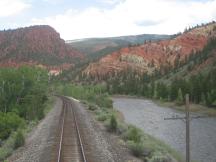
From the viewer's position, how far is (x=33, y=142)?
1305 inches

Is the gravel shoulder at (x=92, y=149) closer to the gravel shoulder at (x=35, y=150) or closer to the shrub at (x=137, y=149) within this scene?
the gravel shoulder at (x=35, y=150)

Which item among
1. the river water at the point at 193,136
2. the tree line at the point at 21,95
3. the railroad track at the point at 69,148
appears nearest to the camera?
the railroad track at the point at 69,148

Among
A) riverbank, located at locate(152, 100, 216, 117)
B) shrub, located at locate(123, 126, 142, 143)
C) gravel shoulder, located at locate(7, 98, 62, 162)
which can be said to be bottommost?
riverbank, located at locate(152, 100, 216, 117)

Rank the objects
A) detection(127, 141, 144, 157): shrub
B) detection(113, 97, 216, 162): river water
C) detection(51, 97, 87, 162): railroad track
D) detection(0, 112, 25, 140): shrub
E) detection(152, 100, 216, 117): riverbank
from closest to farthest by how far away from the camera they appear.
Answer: detection(51, 97, 87, 162): railroad track < detection(127, 141, 144, 157): shrub < detection(113, 97, 216, 162): river water < detection(0, 112, 25, 140): shrub < detection(152, 100, 216, 117): riverbank

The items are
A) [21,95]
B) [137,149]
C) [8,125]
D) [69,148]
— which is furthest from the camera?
[21,95]

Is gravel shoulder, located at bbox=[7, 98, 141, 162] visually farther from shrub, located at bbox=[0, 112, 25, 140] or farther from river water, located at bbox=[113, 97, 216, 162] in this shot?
river water, located at bbox=[113, 97, 216, 162]

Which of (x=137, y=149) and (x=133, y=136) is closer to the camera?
(x=137, y=149)

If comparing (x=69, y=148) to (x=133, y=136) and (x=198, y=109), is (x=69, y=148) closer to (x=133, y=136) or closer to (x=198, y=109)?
(x=133, y=136)

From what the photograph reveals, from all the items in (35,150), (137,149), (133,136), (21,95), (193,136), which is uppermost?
(21,95)

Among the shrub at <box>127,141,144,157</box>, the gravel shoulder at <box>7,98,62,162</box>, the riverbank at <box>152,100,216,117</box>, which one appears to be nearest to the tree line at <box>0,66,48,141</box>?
the gravel shoulder at <box>7,98,62,162</box>

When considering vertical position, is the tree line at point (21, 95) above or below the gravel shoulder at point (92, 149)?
above

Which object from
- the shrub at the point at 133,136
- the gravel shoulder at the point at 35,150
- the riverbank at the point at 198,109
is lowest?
the riverbank at the point at 198,109

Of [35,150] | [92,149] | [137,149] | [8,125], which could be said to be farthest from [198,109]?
[35,150]

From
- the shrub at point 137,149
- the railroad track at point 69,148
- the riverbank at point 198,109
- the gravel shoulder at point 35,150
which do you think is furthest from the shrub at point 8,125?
the riverbank at point 198,109
